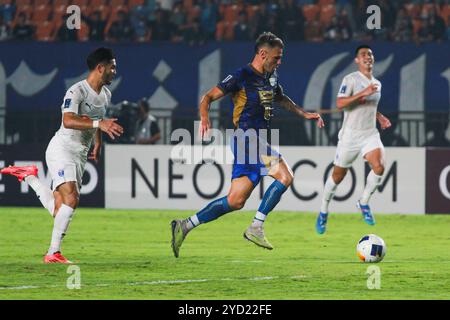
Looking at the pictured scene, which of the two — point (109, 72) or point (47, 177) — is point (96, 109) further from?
point (47, 177)

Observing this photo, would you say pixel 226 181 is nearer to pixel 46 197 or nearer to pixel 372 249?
pixel 46 197

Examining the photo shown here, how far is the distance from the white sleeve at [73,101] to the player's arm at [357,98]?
4626 mm

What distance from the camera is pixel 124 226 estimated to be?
1652cm

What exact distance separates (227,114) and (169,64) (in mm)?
1819

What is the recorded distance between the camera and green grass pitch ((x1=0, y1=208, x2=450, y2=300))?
9312mm

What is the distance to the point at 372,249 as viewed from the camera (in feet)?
37.3

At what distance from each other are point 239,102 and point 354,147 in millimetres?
3687

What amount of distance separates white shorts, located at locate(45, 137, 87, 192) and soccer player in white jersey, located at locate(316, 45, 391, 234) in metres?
4.57

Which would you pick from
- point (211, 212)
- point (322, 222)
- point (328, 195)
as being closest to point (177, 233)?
point (211, 212)

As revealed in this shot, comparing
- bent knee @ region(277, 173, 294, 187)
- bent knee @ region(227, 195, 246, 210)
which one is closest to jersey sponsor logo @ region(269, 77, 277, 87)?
→ bent knee @ region(277, 173, 294, 187)

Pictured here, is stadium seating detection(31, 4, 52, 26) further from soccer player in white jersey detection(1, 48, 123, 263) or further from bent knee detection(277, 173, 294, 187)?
bent knee detection(277, 173, 294, 187)

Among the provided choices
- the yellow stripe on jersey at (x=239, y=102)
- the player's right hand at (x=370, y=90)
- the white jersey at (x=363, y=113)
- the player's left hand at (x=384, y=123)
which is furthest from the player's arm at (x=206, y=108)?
the white jersey at (x=363, y=113)

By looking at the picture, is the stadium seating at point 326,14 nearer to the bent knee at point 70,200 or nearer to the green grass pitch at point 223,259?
the green grass pitch at point 223,259
